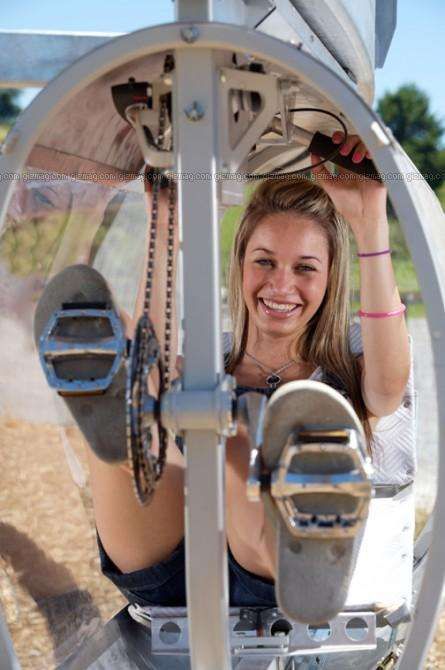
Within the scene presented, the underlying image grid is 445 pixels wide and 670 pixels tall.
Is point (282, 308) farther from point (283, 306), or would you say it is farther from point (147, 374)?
point (147, 374)

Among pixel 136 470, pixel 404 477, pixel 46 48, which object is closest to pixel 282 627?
pixel 404 477

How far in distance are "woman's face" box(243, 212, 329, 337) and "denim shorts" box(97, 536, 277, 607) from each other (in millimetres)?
491

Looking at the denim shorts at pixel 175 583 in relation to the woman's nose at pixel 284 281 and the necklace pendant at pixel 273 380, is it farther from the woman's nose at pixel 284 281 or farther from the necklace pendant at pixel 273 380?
the woman's nose at pixel 284 281

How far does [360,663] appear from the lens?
1.89m

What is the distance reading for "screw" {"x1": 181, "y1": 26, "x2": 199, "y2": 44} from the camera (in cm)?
132

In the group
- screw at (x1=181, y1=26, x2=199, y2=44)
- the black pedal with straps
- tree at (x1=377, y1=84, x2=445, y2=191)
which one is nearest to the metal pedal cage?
the black pedal with straps

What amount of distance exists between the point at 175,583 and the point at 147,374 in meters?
0.58

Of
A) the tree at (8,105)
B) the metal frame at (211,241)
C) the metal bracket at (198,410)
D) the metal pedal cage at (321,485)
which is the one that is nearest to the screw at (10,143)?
the metal frame at (211,241)

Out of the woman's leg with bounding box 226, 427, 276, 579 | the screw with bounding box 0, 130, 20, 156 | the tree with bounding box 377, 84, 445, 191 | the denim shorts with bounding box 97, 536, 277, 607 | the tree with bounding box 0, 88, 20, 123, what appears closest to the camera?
the screw with bounding box 0, 130, 20, 156

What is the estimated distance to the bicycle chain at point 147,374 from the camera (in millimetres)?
1291

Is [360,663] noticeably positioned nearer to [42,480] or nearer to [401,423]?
[401,423]

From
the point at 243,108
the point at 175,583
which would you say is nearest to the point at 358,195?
the point at 243,108

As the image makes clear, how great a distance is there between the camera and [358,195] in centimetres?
170

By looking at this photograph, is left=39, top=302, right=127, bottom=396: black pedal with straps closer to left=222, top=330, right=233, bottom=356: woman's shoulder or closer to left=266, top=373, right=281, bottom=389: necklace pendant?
left=266, top=373, right=281, bottom=389: necklace pendant
